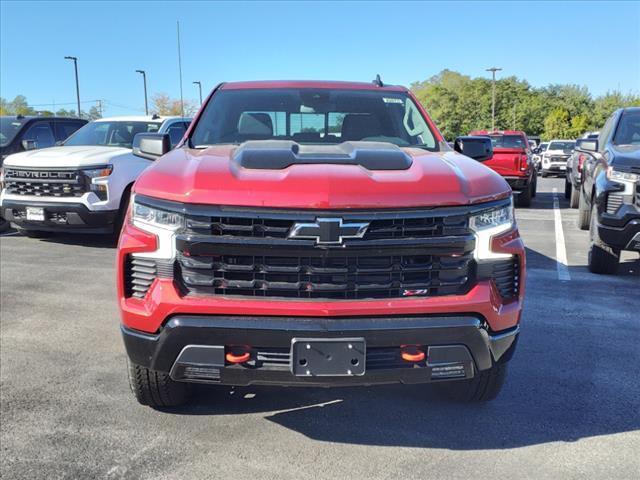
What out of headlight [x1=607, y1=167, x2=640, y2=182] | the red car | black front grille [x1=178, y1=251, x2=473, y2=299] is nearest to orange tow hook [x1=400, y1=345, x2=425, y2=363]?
the red car

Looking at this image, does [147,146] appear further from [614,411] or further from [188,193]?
[614,411]

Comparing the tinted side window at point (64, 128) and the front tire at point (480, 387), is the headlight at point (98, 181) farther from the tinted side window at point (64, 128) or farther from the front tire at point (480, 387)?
the front tire at point (480, 387)

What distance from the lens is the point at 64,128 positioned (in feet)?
35.9

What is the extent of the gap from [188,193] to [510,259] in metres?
1.50

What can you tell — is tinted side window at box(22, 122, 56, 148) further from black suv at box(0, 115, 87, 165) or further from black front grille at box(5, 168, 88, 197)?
black front grille at box(5, 168, 88, 197)

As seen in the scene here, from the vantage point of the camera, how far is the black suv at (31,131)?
952 centimetres

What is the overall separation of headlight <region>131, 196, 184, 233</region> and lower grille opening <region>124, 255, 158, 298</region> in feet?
0.51

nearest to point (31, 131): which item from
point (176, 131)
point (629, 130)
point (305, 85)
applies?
point (176, 131)

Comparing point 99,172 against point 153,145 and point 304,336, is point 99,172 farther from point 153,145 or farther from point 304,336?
point 304,336

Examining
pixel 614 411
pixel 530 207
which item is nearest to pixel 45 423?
pixel 614 411

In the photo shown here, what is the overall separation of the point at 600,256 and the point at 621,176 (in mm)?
974

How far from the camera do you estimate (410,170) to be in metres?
2.85

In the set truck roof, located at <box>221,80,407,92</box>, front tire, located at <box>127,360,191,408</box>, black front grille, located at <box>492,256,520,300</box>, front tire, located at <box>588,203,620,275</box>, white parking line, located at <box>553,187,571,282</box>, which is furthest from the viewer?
white parking line, located at <box>553,187,571,282</box>

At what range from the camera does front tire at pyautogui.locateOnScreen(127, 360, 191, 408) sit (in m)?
3.04
